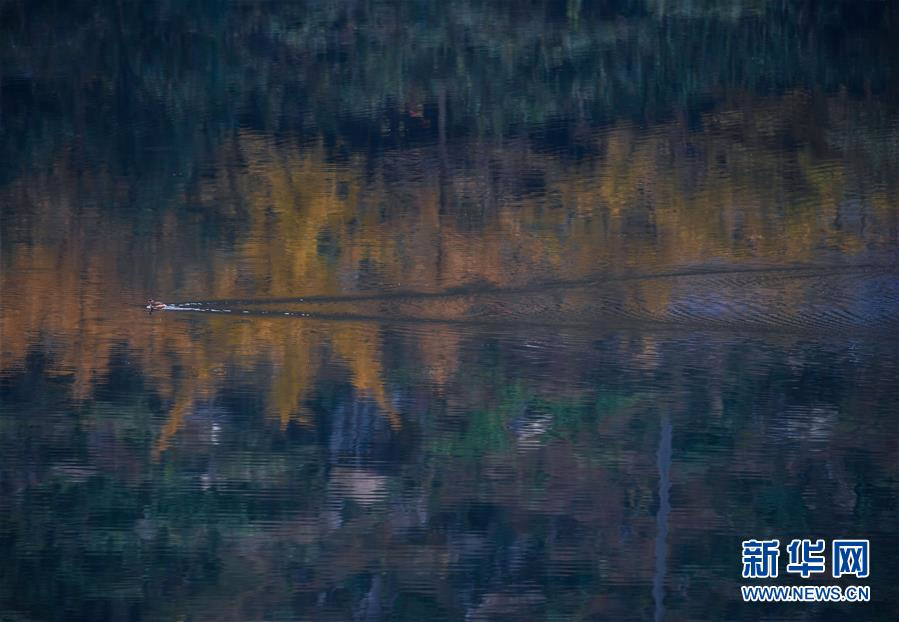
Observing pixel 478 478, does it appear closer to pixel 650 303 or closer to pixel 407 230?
pixel 650 303

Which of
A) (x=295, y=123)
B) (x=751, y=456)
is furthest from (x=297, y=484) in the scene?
(x=295, y=123)

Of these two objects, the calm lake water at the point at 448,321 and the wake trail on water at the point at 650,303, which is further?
the wake trail on water at the point at 650,303

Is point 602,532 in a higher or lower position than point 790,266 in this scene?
lower

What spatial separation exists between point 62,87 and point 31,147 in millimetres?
436

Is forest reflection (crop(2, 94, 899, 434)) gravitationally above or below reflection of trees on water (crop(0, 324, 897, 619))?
above

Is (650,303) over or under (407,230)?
under

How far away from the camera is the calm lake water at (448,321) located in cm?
221

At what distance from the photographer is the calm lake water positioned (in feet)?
7.25

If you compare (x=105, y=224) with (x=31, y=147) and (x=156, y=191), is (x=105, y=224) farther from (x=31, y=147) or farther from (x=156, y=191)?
(x=31, y=147)

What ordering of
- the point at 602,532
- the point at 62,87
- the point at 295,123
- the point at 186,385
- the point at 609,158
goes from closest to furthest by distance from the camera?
the point at 602,532, the point at 186,385, the point at 609,158, the point at 295,123, the point at 62,87

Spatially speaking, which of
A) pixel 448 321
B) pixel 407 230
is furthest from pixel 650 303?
pixel 407 230

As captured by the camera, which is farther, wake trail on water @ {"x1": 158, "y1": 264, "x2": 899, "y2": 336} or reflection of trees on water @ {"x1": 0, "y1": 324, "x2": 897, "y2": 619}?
wake trail on water @ {"x1": 158, "y1": 264, "x2": 899, "y2": 336}

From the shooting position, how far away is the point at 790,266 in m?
2.90

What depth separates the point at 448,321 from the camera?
2.71 meters
